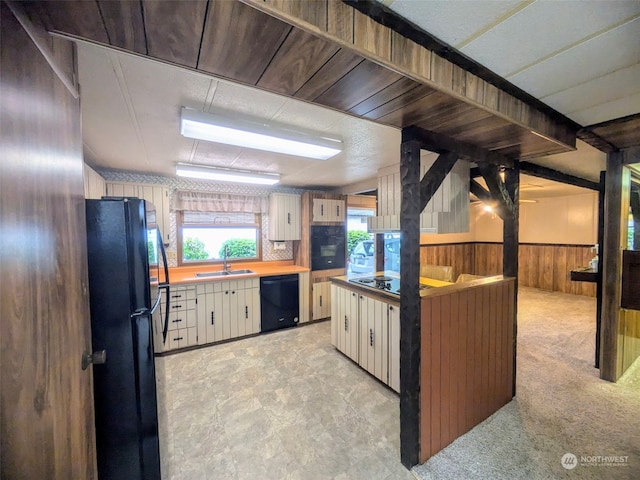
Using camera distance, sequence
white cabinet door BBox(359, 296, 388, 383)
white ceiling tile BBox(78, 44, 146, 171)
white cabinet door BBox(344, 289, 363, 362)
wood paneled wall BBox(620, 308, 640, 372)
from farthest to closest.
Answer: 1. white cabinet door BBox(344, 289, 363, 362)
2. wood paneled wall BBox(620, 308, 640, 372)
3. white cabinet door BBox(359, 296, 388, 383)
4. white ceiling tile BBox(78, 44, 146, 171)

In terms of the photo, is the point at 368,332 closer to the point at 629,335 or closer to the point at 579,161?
the point at 629,335

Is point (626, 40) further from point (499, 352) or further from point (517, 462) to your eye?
point (517, 462)

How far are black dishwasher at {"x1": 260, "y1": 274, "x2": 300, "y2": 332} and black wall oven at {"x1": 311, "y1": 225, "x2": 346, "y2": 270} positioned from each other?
50 cm

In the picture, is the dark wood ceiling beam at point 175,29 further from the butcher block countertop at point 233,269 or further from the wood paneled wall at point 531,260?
the wood paneled wall at point 531,260

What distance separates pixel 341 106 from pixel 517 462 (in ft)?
7.86

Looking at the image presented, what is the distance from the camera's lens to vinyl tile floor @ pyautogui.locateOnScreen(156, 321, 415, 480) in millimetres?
1672

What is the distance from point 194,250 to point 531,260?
24.6 ft

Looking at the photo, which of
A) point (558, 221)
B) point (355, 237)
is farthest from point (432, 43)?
point (558, 221)

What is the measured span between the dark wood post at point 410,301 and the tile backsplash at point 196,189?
9.89 feet

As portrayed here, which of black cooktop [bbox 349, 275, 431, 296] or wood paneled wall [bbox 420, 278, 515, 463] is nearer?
wood paneled wall [bbox 420, 278, 515, 463]

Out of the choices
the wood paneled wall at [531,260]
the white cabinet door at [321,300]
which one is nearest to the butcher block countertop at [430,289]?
the white cabinet door at [321,300]

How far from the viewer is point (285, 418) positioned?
2.09 m

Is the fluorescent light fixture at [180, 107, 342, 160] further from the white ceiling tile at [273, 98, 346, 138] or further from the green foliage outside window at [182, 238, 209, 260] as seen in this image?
the green foliage outside window at [182, 238, 209, 260]

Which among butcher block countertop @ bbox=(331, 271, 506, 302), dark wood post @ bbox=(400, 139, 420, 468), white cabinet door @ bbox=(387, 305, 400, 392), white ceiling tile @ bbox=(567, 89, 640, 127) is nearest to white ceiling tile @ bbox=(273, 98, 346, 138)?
dark wood post @ bbox=(400, 139, 420, 468)
